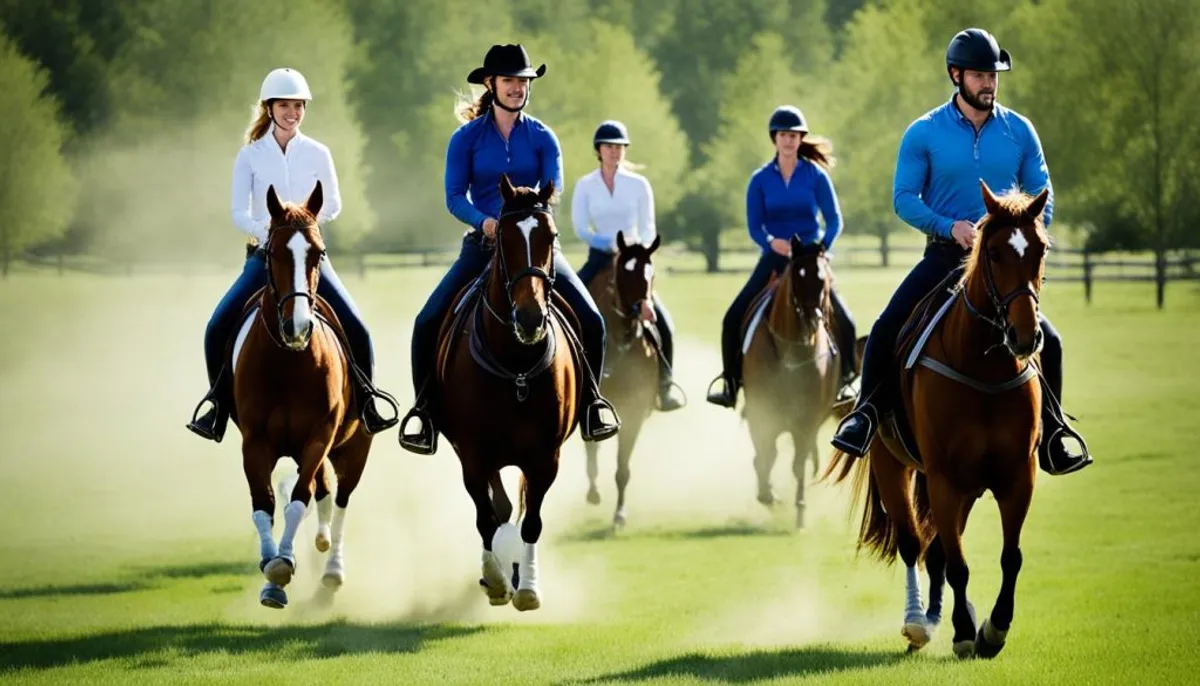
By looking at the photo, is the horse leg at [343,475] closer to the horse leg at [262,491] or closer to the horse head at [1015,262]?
the horse leg at [262,491]

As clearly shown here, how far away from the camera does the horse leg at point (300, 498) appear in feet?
38.1


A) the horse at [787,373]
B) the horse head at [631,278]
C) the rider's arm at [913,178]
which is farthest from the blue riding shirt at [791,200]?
the rider's arm at [913,178]

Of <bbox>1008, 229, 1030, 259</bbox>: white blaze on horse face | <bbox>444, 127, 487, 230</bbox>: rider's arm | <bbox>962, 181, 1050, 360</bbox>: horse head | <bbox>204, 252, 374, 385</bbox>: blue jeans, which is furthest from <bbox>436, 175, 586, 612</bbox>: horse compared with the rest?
→ <bbox>1008, 229, 1030, 259</bbox>: white blaze on horse face

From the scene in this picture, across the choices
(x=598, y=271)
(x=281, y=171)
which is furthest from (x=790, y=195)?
(x=281, y=171)

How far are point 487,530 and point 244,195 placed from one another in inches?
120

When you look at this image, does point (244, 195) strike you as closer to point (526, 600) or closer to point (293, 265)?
point (293, 265)

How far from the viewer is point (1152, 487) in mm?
20906

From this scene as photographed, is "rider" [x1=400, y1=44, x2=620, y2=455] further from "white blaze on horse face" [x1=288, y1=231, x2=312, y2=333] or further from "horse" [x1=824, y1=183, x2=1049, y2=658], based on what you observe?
"horse" [x1=824, y1=183, x2=1049, y2=658]

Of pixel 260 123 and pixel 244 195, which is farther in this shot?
pixel 260 123

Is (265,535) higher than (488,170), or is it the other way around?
(488,170)

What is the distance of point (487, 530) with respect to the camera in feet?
39.4

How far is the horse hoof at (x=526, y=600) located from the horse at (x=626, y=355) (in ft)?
22.4

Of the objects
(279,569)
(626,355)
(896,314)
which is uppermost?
(896,314)

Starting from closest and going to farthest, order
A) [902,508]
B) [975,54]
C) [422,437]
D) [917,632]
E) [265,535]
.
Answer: [975,54] < [917,632] < [902,508] < [265,535] < [422,437]
